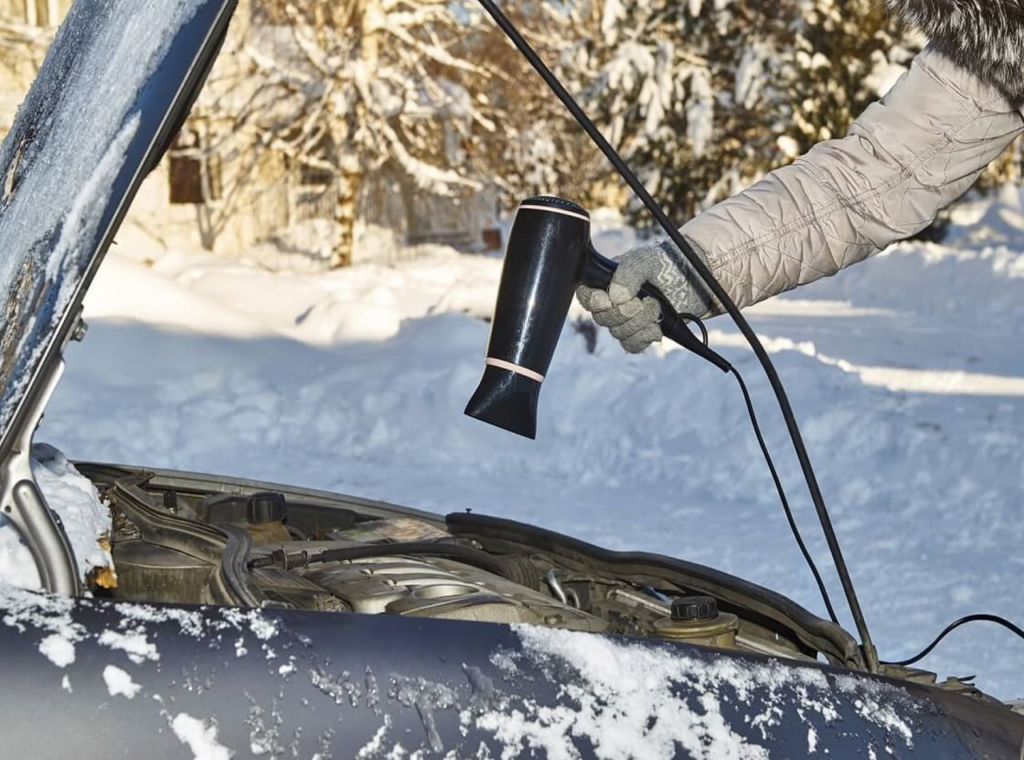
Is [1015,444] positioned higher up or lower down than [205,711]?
lower down

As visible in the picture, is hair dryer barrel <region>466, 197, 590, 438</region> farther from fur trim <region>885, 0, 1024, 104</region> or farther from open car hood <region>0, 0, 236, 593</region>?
fur trim <region>885, 0, 1024, 104</region>

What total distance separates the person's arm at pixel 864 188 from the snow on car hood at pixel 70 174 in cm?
116

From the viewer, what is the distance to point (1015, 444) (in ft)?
24.8

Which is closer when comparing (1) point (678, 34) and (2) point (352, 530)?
(2) point (352, 530)

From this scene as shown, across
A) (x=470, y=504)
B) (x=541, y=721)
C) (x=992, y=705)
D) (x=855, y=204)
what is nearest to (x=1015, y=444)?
(x=470, y=504)

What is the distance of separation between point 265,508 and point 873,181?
1371mm

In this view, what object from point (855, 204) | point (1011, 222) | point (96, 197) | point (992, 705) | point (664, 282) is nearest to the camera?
point (96, 197)

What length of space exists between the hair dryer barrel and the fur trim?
0.96m

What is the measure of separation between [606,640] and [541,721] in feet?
0.44

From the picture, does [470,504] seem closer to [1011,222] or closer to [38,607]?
[38,607]

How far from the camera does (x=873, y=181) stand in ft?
8.13

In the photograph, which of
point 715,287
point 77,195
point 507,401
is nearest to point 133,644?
point 77,195

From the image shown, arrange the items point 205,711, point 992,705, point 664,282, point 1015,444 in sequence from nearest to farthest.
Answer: point 205,711, point 992,705, point 664,282, point 1015,444

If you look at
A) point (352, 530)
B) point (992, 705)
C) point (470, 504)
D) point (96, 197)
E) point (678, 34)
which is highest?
point (678, 34)
